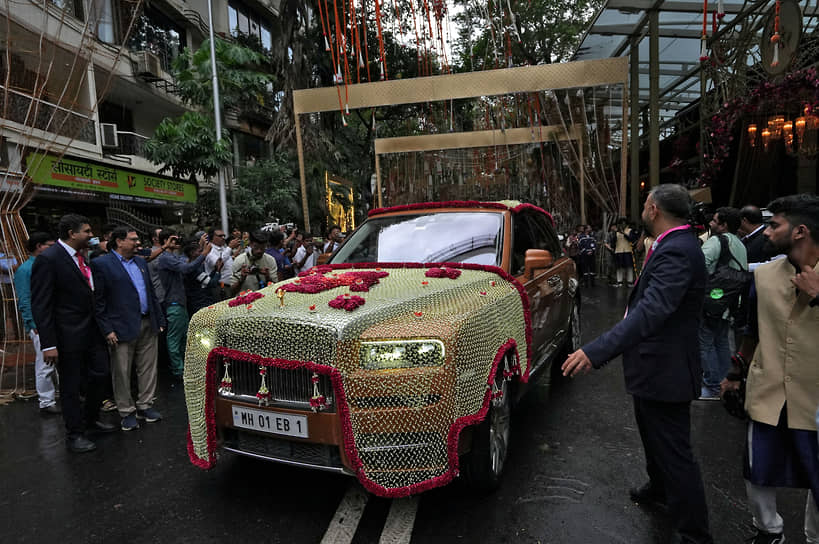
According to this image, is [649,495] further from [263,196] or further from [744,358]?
[263,196]

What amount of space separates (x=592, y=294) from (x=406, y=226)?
9265 mm

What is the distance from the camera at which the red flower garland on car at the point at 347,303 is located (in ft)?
9.58

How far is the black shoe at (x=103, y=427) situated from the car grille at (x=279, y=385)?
234 cm

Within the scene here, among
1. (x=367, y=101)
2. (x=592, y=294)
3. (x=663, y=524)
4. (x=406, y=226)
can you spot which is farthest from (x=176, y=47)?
(x=663, y=524)

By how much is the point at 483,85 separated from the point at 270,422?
8.47 m

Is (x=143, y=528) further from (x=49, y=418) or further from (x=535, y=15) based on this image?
(x=535, y=15)

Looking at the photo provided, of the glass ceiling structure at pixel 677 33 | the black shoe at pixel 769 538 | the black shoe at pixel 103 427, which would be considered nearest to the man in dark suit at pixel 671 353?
the black shoe at pixel 769 538

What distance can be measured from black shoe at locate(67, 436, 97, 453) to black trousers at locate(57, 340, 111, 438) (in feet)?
0.13

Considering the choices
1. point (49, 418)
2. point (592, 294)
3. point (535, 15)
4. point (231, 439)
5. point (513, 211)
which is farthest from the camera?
point (535, 15)

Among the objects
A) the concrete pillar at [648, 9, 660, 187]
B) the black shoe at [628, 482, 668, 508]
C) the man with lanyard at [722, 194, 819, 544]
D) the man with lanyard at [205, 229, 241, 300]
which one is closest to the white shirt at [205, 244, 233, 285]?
the man with lanyard at [205, 229, 241, 300]

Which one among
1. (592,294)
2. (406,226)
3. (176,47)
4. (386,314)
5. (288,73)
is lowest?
(592,294)

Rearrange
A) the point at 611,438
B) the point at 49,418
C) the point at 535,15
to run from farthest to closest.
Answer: the point at 535,15 → the point at 49,418 → the point at 611,438

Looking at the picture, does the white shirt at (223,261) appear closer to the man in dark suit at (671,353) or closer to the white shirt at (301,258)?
the white shirt at (301,258)

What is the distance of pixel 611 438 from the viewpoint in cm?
406
